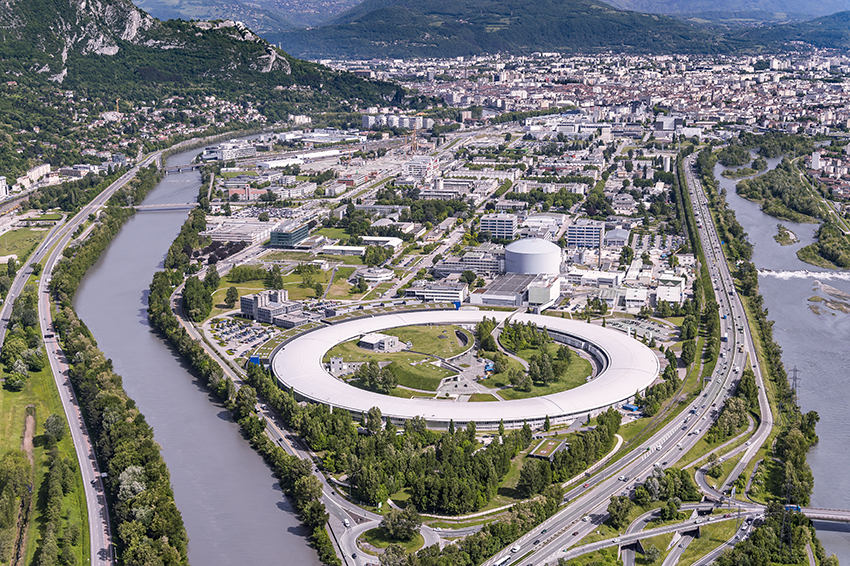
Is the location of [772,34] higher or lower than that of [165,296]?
higher

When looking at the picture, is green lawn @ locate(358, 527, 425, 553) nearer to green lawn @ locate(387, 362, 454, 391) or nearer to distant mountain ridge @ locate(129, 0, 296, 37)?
green lawn @ locate(387, 362, 454, 391)

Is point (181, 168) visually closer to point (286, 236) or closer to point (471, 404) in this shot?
point (286, 236)

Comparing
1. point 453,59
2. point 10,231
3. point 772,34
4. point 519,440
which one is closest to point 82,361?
point 519,440

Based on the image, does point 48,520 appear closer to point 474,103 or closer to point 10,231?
point 10,231

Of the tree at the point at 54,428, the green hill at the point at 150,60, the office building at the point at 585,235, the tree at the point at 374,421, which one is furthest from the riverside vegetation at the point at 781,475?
the green hill at the point at 150,60

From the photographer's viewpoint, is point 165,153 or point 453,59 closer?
point 165,153

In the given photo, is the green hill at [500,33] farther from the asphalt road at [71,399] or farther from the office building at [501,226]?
the asphalt road at [71,399]

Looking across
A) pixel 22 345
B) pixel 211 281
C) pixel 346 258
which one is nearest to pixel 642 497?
pixel 22 345
